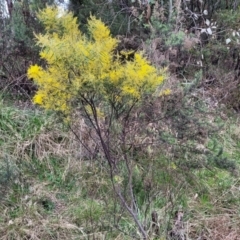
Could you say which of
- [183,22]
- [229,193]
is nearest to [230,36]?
[183,22]

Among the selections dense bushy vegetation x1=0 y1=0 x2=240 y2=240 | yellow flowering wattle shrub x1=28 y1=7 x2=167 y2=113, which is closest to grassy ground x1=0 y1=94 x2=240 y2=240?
dense bushy vegetation x1=0 y1=0 x2=240 y2=240

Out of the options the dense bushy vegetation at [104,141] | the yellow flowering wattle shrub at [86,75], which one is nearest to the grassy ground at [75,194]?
the dense bushy vegetation at [104,141]

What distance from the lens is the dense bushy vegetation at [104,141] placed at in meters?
2.50

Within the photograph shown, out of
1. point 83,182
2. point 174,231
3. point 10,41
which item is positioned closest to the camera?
point 174,231

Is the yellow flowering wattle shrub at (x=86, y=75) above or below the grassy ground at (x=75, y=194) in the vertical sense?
above

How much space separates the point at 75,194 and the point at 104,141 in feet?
2.27

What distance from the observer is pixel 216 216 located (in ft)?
11.2

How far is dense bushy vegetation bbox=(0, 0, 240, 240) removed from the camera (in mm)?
2496

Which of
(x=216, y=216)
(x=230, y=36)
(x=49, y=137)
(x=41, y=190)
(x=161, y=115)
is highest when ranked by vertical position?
(x=230, y=36)

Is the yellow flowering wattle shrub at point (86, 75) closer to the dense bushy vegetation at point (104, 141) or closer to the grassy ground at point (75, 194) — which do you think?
the dense bushy vegetation at point (104, 141)

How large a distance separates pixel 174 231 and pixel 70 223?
2.60ft

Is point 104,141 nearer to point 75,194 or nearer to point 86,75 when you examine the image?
point 75,194

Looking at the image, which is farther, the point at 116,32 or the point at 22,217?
the point at 116,32

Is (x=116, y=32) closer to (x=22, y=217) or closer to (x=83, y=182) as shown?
(x=83, y=182)
